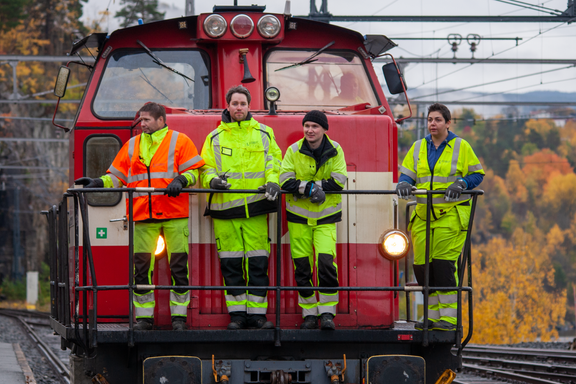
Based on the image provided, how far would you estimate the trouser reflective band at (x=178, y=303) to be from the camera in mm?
5047

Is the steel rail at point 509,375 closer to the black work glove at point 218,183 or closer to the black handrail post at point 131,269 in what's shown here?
the black work glove at point 218,183

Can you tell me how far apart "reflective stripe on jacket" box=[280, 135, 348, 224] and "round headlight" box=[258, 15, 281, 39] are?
1335 millimetres

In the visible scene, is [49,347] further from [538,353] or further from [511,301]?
[511,301]

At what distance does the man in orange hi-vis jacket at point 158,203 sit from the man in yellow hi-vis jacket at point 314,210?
2.31ft

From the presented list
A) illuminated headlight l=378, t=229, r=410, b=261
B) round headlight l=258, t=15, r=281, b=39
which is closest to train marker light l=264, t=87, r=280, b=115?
round headlight l=258, t=15, r=281, b=39

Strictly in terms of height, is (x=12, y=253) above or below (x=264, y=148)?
below

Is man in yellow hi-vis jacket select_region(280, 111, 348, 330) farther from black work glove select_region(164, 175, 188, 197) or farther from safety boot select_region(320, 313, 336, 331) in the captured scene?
black work glove select_region(164, 175, 188, 197)

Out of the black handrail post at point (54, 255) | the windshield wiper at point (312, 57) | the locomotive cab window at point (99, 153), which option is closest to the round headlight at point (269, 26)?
the windshield wiper at point (312, 57)

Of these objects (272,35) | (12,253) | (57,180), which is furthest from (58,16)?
(272,35)

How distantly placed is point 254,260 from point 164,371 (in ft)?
3.15

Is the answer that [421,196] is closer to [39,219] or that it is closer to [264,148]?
[264,148]

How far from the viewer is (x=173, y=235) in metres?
5.10

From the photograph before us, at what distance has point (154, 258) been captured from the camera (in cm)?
518

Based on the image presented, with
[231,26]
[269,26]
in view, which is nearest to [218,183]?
[231,26]
